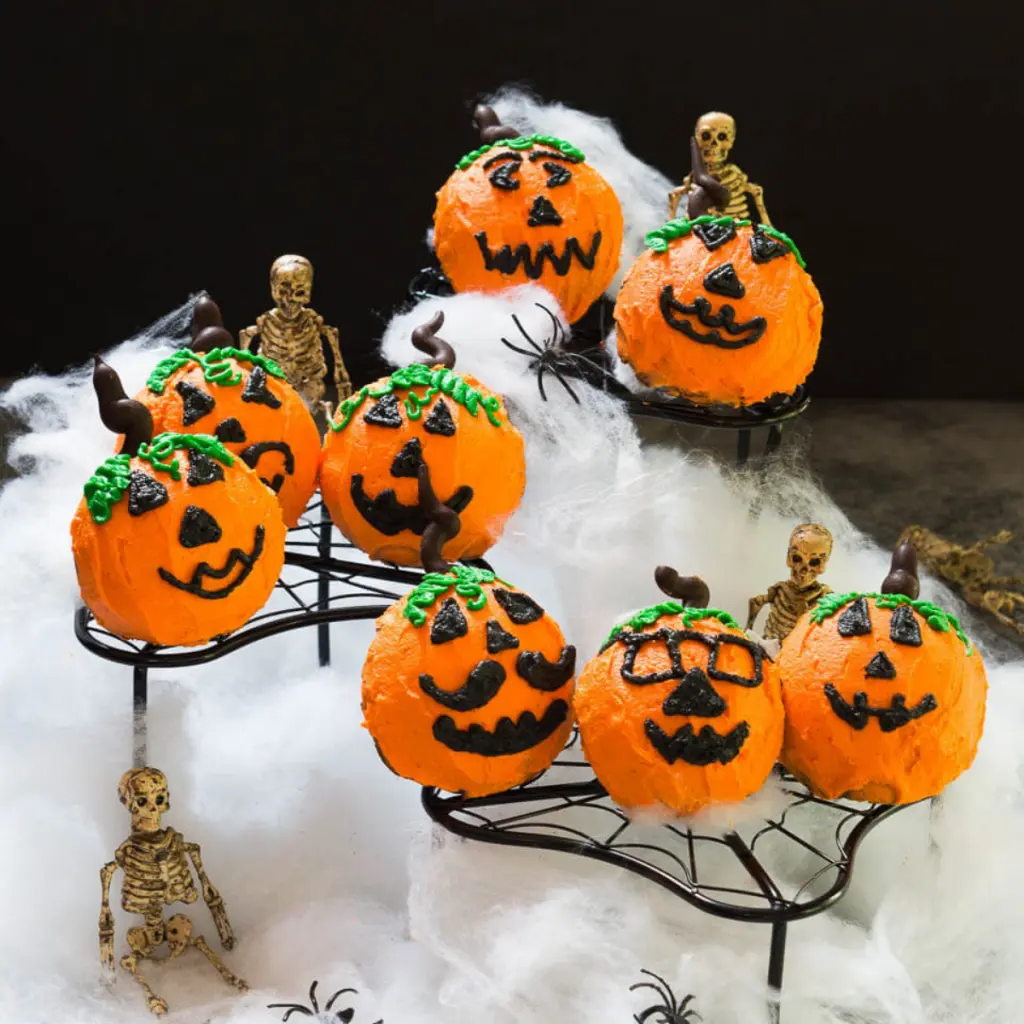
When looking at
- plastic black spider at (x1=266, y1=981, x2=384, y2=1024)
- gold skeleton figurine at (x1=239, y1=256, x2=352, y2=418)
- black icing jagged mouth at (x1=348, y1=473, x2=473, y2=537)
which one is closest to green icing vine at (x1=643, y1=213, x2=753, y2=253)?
black icing jagged mouth at (x1=348, y1=473, x2=473, y2=537)

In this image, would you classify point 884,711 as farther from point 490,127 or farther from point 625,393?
point 490,127

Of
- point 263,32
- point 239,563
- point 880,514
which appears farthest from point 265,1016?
point 263,32

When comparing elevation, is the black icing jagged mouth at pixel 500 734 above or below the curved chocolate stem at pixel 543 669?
below

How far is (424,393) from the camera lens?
1545 millimetres

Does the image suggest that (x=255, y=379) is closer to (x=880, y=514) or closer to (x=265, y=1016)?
(x=265, y=1016)

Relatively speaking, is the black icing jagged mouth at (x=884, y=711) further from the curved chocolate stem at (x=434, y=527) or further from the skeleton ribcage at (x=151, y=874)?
the skeleton ribcage at (x=151, y=874)

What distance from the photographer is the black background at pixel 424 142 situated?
274 centimetres

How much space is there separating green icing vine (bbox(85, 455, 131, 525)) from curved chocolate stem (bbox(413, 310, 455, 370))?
387mm

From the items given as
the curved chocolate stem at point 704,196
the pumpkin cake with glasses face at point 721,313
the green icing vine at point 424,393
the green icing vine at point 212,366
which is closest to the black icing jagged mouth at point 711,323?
the pumpkin cake with glasses face at point 721,313

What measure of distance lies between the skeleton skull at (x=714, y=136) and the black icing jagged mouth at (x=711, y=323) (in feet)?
1.18

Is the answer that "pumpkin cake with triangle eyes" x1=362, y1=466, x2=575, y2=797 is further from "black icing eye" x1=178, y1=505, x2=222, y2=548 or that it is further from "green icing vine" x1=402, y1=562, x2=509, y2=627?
"black icing eye" x1=178, y1=505, x2=222, y2=548

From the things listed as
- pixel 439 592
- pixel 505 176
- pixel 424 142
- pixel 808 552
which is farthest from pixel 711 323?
pixel 424 142

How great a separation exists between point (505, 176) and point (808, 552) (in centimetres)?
62

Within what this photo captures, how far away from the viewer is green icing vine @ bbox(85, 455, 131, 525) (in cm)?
138
